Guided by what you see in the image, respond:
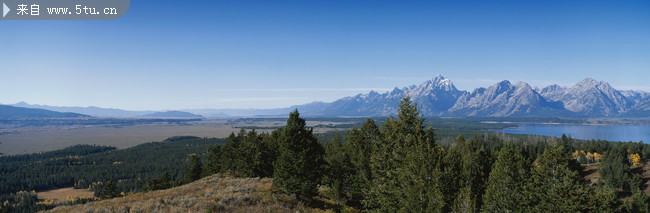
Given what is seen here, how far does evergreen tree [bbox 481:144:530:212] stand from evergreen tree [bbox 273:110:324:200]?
18.8 meters

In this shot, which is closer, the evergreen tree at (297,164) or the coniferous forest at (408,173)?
the coniferous forest at (408,173)

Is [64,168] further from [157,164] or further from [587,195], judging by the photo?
[587,195]

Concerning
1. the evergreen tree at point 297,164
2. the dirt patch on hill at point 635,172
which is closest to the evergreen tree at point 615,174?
the dirt patch on hill at point 635,172

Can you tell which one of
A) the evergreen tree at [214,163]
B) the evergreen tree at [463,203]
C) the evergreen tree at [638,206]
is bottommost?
the evergreen tree at [638,206]

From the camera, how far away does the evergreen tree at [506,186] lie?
31795 millimetres

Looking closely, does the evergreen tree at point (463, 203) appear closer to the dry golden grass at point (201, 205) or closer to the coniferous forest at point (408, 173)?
the coniferous forest at point (408, 173)

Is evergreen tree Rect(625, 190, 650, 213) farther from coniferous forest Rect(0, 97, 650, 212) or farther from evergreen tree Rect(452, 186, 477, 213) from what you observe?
evergreen tree Rect(452, 186, 477, 213)

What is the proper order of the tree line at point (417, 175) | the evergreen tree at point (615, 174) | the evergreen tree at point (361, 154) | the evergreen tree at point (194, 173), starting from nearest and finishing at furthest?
1. the tree line at point (417, 175)
2. the evergreen tree at point (361, 154)
3. the evergreen tree at point (194, 173)
4. the evergreen tree at point (615, 174)

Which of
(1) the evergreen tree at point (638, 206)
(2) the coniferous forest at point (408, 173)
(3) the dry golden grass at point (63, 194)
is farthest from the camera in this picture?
(3) the dry golden grass at point (63, 194)

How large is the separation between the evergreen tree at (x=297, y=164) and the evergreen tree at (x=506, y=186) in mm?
18819

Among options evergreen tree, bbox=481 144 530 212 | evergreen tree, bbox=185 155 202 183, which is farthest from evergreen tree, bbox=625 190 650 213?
evergreen tree, bbox=185 155 202 183

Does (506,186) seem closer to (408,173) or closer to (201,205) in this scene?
(408,173)

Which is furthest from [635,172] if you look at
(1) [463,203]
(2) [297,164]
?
(2) [297,164]

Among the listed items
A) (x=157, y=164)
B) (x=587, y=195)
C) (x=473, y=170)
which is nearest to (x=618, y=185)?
(x=473, y=170)
